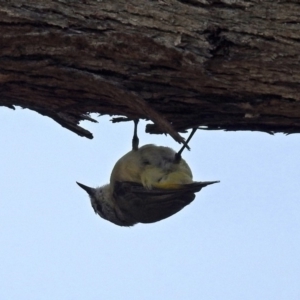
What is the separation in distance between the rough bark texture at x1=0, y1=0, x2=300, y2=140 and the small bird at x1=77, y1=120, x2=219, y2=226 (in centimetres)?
170

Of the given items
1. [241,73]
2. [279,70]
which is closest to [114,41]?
[241,73]

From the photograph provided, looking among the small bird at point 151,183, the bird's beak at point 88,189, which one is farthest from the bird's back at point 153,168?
the bird's beak at point 88,189

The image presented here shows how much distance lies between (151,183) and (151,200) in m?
0.18

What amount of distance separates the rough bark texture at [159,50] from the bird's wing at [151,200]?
1.50 m

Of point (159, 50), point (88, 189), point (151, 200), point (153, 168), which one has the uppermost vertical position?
point (88, 189)

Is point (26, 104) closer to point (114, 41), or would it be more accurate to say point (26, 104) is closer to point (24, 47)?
point (24, 47)

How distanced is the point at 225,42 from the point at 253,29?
161 mm

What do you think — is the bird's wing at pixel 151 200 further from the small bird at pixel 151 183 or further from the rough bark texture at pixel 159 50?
the rough bark texture at pixel 159 50

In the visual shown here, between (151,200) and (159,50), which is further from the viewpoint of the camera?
(151,200)

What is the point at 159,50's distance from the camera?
10.4ft

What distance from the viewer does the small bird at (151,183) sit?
513 cm

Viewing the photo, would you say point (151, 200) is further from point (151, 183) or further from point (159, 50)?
point (159, 50)

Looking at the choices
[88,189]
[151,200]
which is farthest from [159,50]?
[88,189]

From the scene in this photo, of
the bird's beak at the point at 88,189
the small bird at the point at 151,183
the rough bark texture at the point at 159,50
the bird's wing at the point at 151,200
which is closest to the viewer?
the rough bark texture at the point at 159,50
